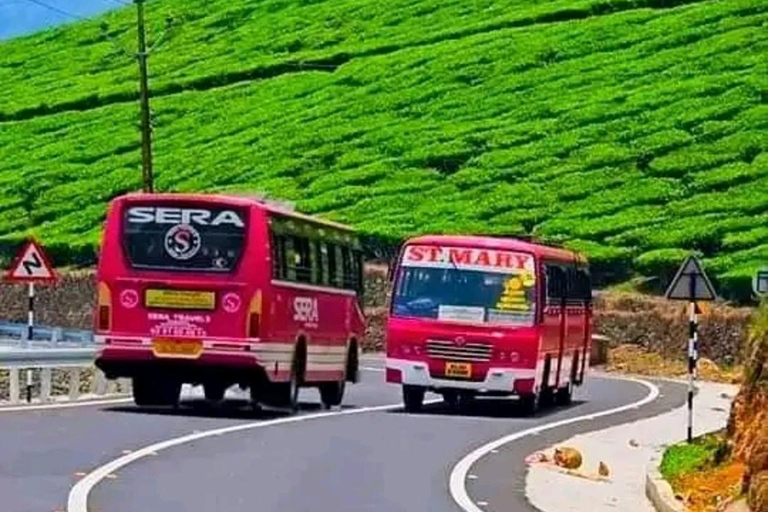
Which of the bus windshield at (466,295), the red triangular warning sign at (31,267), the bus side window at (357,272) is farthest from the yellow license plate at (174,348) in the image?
the bus side window at (357,272)

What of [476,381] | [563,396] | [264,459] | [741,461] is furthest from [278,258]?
[741,461]

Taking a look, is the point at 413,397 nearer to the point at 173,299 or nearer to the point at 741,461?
the point at 173,299

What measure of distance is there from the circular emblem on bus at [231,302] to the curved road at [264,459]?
1.50m

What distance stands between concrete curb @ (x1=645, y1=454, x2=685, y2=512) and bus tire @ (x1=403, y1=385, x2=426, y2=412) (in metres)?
10.4

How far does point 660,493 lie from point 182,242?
10.9 m

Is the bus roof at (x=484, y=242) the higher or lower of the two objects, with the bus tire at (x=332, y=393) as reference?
higher

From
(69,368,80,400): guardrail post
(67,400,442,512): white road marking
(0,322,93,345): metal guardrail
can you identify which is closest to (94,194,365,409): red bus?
(67,400,442,512): white road marking

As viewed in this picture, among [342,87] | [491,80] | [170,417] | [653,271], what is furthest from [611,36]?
[170,417]

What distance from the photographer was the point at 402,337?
107ft

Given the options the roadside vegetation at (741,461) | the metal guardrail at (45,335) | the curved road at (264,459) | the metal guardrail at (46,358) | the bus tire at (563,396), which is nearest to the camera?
the roadside vegetation at (741,461)

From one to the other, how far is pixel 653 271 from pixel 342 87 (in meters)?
30.9

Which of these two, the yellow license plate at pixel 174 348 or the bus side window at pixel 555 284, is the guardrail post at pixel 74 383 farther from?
the bus side window at pixel 555 284

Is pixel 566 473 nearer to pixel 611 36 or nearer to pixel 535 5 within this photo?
pixel 611 36

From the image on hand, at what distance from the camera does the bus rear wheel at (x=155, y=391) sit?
99.2 ft
